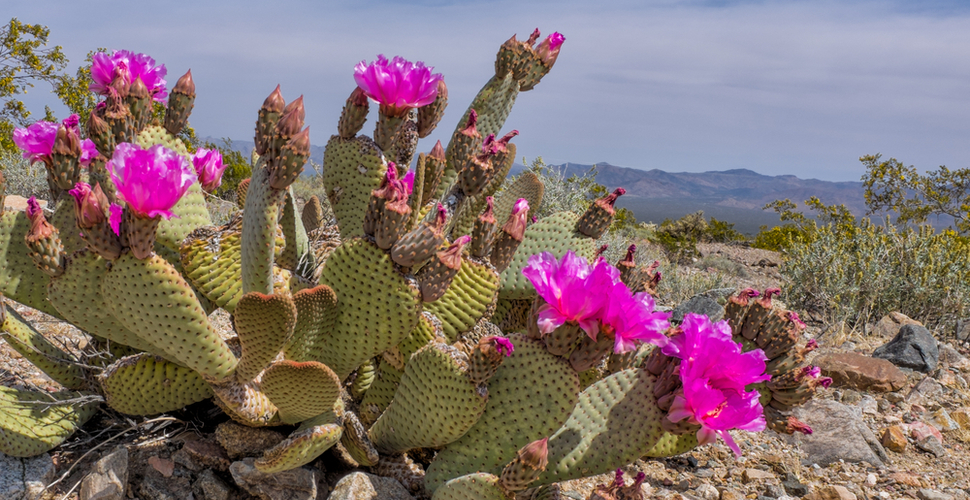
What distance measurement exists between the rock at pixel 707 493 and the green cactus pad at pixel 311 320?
5.55 feet

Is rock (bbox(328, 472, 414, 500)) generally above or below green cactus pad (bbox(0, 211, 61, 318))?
below

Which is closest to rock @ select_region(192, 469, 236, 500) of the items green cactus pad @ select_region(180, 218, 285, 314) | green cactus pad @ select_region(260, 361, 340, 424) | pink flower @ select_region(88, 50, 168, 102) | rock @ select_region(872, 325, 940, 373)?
green cactus pad @ select_region(260, 361, 340, 424)

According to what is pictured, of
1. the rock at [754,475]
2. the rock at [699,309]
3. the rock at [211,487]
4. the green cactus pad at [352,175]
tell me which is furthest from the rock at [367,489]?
the rock at [699,309]

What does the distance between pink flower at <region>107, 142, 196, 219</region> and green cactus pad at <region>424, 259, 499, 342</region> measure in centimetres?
103

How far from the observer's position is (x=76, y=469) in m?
2.23

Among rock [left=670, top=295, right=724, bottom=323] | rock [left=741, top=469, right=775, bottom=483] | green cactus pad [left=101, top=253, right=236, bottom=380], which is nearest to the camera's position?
green cactus pad [left=101, top=253, right=236, bottom=380]

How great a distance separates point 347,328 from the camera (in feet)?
7.01

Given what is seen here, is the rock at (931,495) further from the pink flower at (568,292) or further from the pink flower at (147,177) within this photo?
the pink flower at (147,177)

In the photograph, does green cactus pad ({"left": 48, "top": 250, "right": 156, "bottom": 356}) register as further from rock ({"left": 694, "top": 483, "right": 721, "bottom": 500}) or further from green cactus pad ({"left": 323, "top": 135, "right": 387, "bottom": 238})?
rock ({"left": 694, "top": 483, "right": 721, "bottom": 500})

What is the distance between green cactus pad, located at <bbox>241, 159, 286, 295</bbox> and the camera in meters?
1.91

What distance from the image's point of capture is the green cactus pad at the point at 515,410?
1.94m

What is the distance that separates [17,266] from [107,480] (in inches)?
32.1

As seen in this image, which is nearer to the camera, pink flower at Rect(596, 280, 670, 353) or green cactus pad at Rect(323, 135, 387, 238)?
pink flower at Rect(596, 280, 670, 353)

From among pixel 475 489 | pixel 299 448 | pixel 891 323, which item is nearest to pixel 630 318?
pixel 475 489
